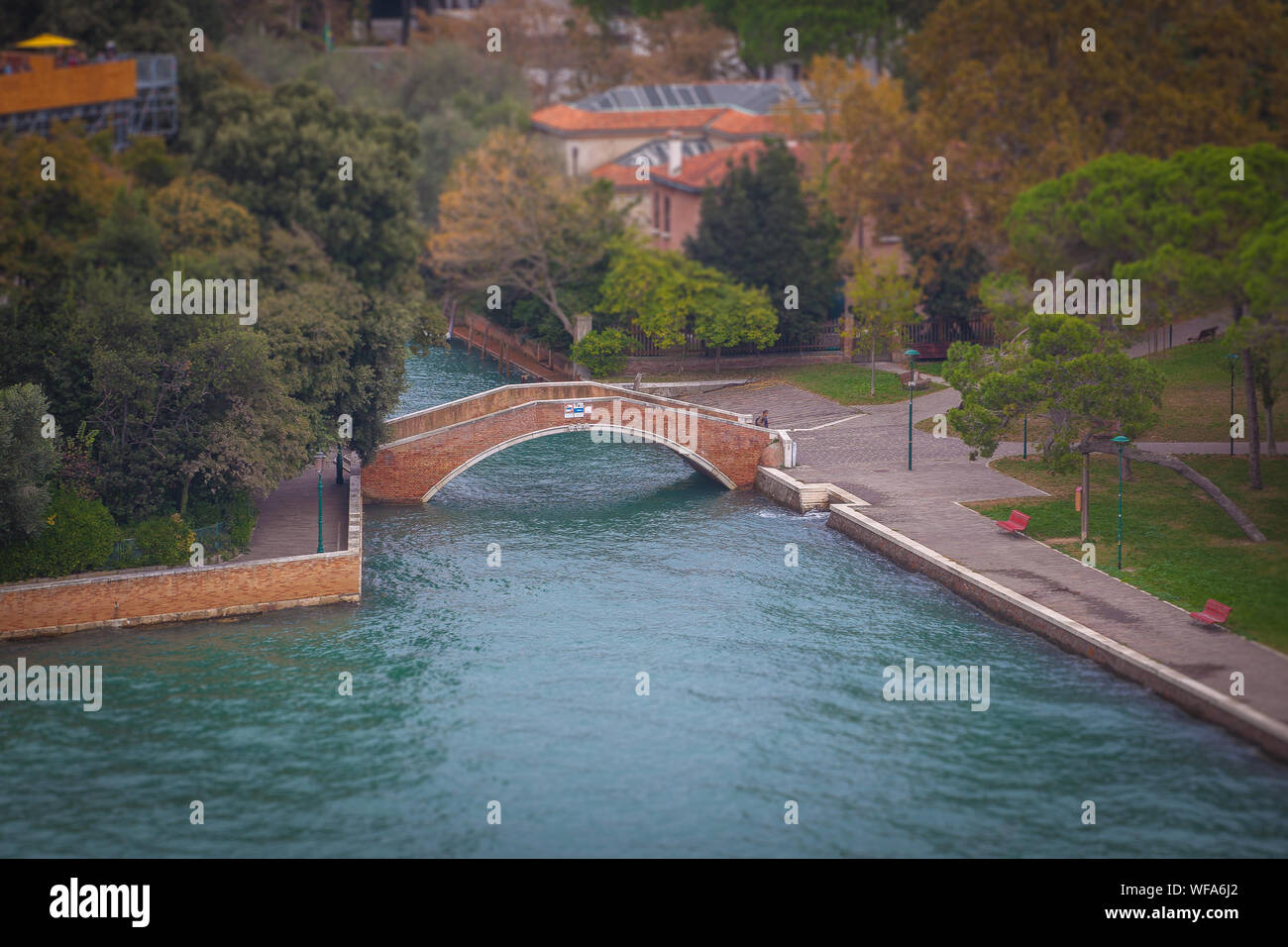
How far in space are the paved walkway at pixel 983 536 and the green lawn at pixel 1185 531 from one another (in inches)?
23.0

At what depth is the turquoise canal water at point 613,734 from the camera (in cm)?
3097

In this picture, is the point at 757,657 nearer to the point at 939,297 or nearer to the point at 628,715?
the point at 628,715

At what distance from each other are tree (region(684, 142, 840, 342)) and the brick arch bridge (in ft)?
59.2

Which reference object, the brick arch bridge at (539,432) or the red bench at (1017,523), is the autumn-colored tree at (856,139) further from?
the red bench at (1017,523)

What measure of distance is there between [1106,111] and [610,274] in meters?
24.5

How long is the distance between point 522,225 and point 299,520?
98.3 feet

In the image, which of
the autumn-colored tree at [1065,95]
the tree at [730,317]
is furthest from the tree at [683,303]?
the autumn-colored tree at [1065,95]

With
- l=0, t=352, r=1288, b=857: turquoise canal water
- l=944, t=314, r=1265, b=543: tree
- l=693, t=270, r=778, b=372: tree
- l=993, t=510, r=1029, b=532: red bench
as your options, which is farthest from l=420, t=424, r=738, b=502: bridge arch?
l=693, t=270, r=778, b=372: tree

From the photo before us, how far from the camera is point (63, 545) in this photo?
139ft

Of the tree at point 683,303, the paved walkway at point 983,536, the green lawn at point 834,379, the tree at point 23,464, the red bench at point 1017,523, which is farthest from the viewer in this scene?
the tree at point 683,303

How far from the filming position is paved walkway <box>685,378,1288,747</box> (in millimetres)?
37375

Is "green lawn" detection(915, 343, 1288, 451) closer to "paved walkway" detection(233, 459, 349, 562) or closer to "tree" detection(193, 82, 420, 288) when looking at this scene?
"paved walkway" detection(233, 459, 349, 562)

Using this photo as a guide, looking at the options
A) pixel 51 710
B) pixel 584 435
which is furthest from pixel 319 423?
pixel 584 435

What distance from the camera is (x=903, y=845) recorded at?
30391mm
